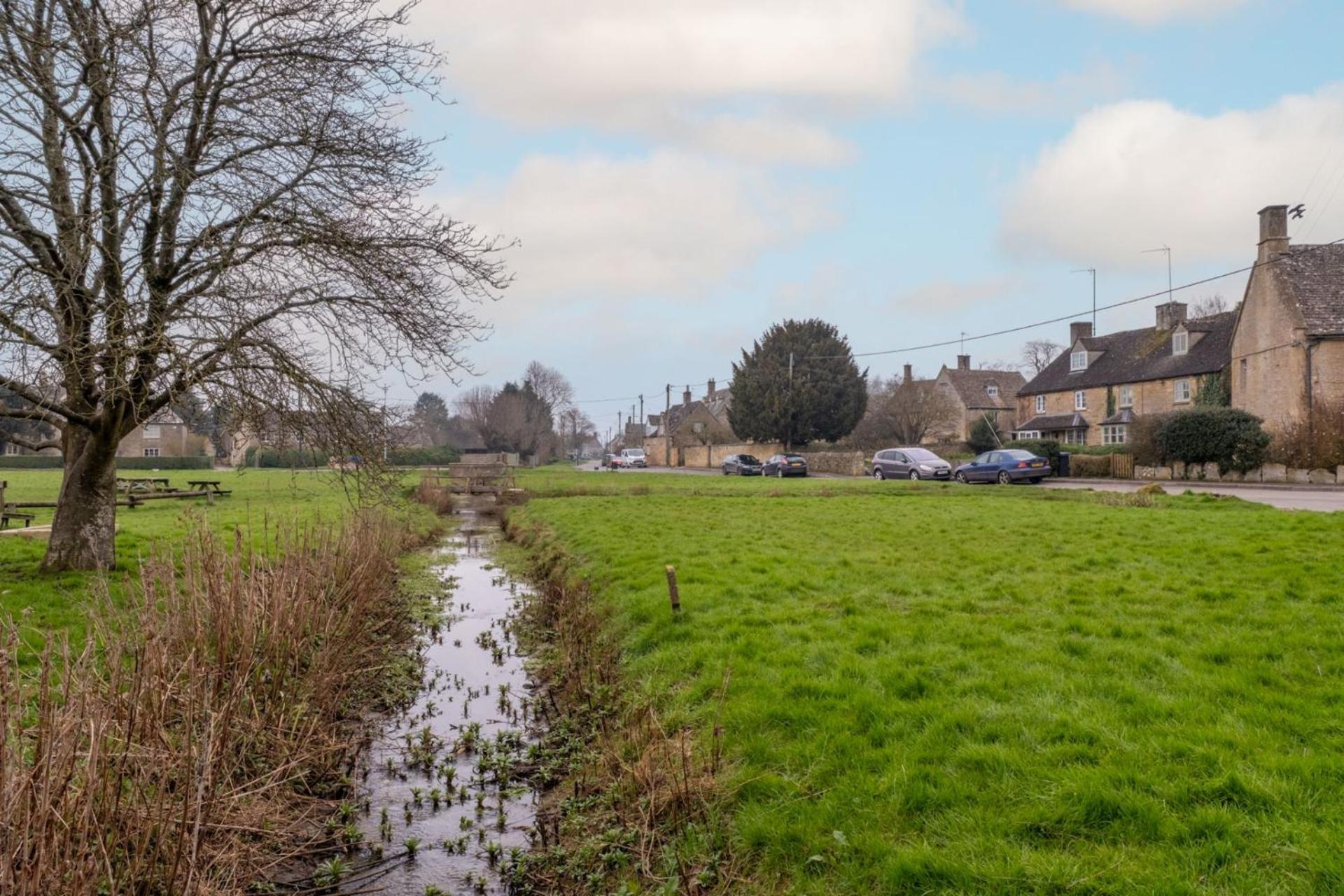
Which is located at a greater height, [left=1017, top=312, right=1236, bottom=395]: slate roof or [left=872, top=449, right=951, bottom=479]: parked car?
[left=1017, top=312, right=1236, bottom=395]: slate roof

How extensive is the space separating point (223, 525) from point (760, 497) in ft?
50.1

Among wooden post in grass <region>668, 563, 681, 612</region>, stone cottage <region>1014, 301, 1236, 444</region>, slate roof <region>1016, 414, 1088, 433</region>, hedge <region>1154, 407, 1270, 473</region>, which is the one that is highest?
stone cottage <region>1014, 301, 1236, 444</region>

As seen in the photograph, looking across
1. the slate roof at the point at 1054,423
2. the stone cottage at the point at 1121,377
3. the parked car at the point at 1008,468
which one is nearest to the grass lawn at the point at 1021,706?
the parked car at the point at 1008,468

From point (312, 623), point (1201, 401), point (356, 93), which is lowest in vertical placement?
point (312, 623)

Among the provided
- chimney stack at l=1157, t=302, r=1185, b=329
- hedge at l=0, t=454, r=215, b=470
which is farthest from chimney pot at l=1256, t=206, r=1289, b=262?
hedge at l=0, t=454, r=215, b=470

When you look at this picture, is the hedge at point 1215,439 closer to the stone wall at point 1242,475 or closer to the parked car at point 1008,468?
the stone wall at point 1242,475

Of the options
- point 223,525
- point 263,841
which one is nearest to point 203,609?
point 263,841

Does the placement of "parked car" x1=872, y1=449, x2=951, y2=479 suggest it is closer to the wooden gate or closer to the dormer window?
the wooden gate

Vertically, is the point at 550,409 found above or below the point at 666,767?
above

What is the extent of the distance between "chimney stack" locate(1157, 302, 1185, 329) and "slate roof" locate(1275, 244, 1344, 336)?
1177 cm

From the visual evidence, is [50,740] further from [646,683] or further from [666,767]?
[646,683]

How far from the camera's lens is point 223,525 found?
17.0m

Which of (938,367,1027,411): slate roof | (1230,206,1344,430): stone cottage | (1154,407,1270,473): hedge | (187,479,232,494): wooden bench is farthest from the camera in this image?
(938,367,1027,411): slate roof

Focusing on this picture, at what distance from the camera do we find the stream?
5.18 metres
